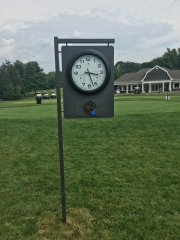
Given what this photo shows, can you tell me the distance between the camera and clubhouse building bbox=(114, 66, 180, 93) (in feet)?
173

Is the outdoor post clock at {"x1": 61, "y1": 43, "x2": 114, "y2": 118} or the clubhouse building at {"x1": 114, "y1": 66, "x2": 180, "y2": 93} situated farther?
the clubhouse building at {"x1": 114, "y1": 66, "x2": 180, "y2": 93}

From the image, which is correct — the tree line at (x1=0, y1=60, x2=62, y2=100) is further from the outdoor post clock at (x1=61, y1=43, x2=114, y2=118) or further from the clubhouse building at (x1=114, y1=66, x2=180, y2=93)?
the outdoor post clock at (x1=61, y1=43, x2=114, y2=118)

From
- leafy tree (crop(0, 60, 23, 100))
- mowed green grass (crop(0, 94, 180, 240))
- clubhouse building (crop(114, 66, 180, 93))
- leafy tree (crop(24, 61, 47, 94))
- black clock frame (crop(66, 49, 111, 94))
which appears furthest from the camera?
leafy tree (crop(24, 61, 47, 94))

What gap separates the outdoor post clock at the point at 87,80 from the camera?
115 inches

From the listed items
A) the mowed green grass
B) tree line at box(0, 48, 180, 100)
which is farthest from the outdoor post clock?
tree line at box(0, 48, 180, 100)

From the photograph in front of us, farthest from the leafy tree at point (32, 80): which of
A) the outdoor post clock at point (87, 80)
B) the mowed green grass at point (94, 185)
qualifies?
the outdoor post clock at point (87, 80)

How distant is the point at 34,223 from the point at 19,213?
0.39 meters

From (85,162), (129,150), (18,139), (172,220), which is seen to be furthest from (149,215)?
(18,139)

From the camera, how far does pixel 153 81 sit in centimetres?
5253

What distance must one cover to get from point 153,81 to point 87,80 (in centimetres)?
5256

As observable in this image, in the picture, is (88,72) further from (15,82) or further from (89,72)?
(15,82)

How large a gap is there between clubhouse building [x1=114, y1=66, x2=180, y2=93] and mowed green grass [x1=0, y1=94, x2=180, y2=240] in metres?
47.0

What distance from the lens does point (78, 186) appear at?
432 cm

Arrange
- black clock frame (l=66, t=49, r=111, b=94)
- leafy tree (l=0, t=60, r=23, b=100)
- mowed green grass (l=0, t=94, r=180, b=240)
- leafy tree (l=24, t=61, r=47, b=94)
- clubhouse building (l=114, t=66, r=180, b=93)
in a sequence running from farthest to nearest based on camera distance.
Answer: leafy tree (l=24, t=61, r=47, b=94) → leafy tree (l=0, t=60, r=23, b=100) → clubhouse building (l=114, t=66, r=180, b=93) → mowed green grass (l=0, t=94, r=180, b=240) → black clock frame (l=66, t=49, r=111, b=94)
